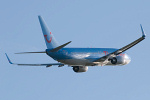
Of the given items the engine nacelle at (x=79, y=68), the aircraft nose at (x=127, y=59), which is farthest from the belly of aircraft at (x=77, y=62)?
the aircraft nose at (x=127, y=59)

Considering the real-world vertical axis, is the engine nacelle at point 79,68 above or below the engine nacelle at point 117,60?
below

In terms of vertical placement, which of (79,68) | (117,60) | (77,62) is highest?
(77,62)

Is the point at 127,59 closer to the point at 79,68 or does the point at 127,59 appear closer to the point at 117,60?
the point at 117,60

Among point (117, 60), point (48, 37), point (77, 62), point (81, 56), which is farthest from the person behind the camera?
point (117, 60)

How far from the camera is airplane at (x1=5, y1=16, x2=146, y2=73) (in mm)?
77125

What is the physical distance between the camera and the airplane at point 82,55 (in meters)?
77.1

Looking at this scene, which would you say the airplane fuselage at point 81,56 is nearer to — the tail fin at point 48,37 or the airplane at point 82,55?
the airplane at point 82,55

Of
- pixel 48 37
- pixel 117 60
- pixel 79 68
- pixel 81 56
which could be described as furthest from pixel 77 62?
pixel 117 60

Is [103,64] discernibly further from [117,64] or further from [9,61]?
[9,61]

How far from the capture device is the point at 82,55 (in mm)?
80625

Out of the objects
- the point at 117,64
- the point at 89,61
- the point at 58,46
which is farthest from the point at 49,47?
the point at 117,64

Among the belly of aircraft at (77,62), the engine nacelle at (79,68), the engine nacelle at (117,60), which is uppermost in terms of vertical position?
the belly of aircraft at (77,62)

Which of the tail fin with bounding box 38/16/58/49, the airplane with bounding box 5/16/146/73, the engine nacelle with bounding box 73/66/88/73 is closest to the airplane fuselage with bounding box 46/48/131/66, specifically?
the airplane with bounding box 5/16/146/73

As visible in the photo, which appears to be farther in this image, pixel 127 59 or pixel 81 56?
pixel 127 59
